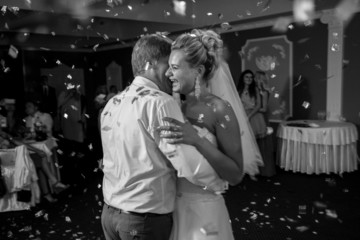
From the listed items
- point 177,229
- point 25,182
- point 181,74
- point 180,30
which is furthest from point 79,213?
point 180,30

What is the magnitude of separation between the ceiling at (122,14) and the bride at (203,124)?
150 inches

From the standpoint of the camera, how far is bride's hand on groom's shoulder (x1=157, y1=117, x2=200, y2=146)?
130 cm

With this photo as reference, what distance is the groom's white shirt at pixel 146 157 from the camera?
52.7 inches

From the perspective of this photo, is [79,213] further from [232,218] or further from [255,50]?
[255,50]

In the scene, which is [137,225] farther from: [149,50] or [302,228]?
[302,228]

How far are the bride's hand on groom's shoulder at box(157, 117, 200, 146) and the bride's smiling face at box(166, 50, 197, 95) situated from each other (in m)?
0.21

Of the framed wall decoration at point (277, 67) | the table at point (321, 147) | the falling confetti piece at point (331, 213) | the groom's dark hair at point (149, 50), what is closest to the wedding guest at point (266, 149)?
the table at point (321, 147)

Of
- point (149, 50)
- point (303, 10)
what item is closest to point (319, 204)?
point (149, 50)

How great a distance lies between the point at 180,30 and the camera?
8852 mm

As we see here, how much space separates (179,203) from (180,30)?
772 cm

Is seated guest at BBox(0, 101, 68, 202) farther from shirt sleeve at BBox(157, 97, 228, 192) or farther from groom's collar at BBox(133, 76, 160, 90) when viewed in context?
shirt sleeve at BBox(157, 97, 228, 192)

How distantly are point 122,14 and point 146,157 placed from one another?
5.73 m

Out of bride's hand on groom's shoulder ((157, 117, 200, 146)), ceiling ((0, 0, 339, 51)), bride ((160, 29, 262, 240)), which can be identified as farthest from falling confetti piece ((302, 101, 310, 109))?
bride's hand on groom's shoulder ((157, 117, 200, 146))

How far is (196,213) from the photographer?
5.08 feet
